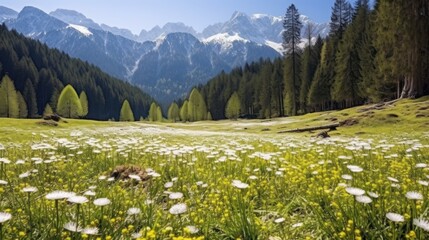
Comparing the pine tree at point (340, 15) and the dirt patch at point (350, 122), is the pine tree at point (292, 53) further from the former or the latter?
the dirt patch at point (350, 122)

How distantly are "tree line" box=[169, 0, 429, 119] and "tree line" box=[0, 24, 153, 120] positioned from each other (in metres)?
66.8

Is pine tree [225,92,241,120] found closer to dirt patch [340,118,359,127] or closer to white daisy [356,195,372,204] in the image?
dirt patch [340,118,359,127]

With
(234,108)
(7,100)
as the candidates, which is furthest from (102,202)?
(7,100)

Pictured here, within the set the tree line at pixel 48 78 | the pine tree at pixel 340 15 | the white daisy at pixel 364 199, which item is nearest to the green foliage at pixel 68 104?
the tree line at pixel 48 78

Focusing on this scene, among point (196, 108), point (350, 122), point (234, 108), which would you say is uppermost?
point (196, 108)

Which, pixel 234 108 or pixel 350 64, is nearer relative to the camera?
pixel 350 64

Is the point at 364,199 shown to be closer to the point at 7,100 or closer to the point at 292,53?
the point at 292,53

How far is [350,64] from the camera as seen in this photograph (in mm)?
65500

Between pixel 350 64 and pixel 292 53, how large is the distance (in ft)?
48.5

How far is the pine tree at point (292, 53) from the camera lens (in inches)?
2884

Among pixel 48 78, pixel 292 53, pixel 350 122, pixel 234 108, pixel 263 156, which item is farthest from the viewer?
pixel 48 78

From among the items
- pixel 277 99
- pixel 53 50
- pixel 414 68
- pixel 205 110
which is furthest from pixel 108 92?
pixel 414 68

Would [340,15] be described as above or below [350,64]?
above

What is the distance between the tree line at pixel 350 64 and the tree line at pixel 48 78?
66.8 m
